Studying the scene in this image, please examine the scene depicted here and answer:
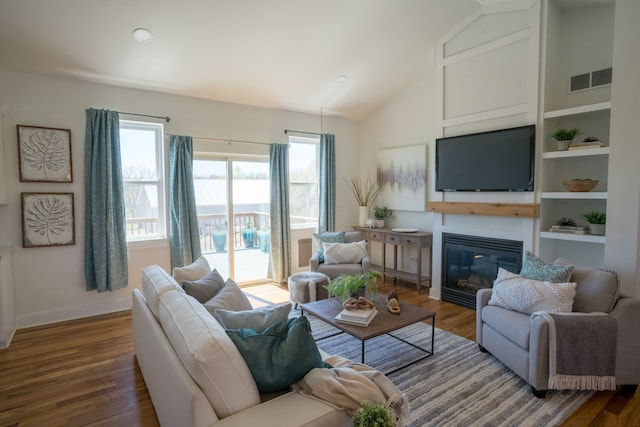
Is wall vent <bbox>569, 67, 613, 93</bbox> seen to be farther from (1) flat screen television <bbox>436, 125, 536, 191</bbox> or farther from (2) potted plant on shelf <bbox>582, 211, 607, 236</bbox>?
(2) potted plant on shelf <bbox>582, 211, 607, 236</bbox>

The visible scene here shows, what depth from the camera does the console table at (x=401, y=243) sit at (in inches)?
188

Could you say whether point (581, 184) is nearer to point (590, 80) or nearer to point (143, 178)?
point (590, 80)

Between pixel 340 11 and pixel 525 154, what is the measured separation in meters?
2.47

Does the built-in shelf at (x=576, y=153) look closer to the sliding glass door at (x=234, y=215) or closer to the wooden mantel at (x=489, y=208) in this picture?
the wooden mantel at (x=489, y=208)

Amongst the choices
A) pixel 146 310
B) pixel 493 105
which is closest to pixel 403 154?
pixel 493 105

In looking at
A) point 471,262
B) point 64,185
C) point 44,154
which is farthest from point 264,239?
point 471,262

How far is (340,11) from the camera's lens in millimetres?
3561

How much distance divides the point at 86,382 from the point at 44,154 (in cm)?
248

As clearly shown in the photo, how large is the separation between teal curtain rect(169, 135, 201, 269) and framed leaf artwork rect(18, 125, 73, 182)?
1077 millimetres

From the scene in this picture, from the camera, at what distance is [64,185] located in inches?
149

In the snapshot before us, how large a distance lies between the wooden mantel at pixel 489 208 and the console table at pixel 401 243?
477mm

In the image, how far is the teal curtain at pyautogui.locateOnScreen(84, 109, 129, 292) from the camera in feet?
12.6

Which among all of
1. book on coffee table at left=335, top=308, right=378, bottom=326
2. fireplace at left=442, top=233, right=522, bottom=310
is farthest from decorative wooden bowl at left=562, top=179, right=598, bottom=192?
book on coffee table at left=335, top=308, right=378, bottom=326

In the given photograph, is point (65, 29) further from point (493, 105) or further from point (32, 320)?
point (493, 105)
